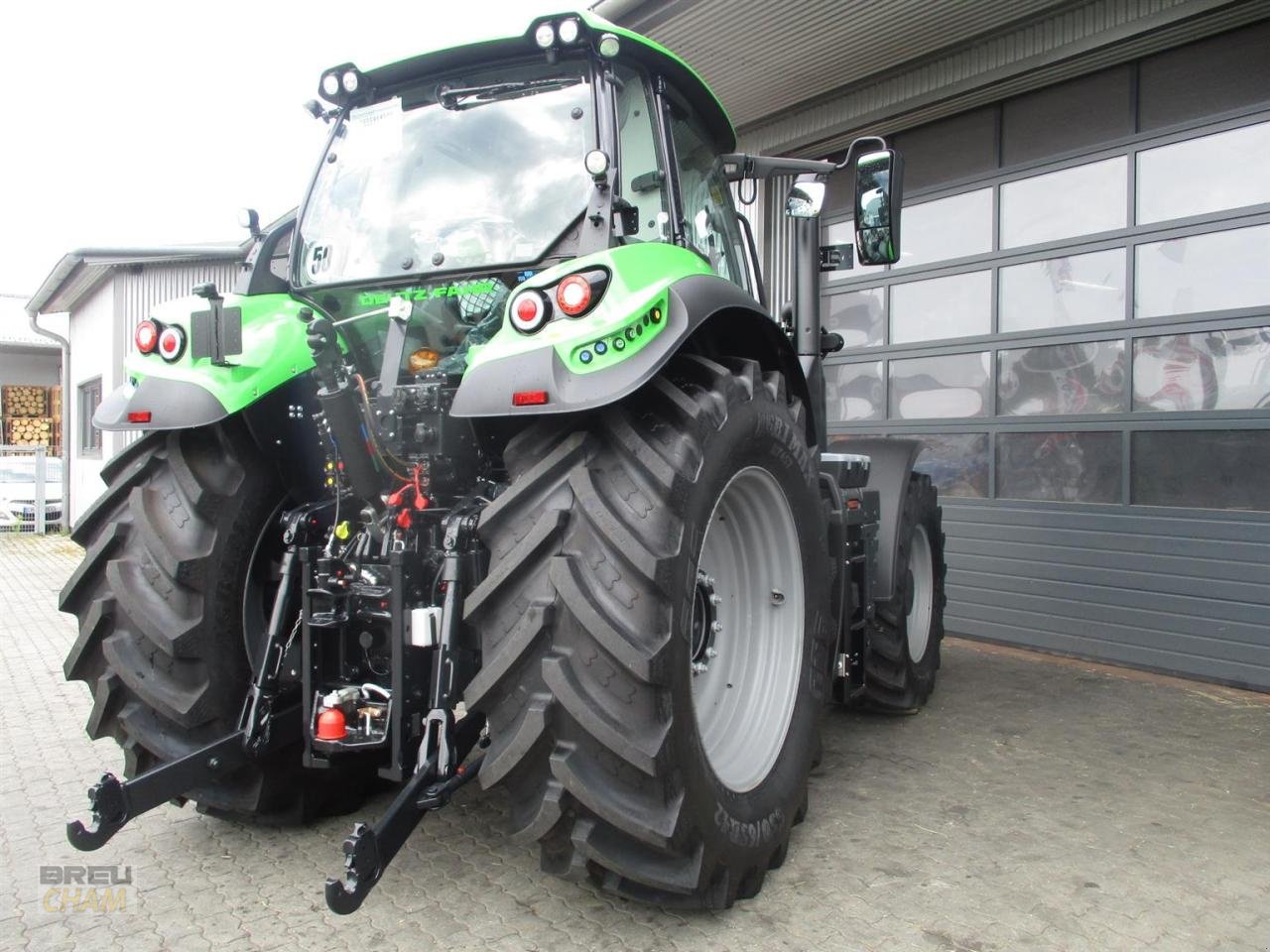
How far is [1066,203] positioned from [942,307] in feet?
3.55

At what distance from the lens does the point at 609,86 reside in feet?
9.62

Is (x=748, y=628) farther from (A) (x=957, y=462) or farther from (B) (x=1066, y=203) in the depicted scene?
(B) (x=1066, y=203)

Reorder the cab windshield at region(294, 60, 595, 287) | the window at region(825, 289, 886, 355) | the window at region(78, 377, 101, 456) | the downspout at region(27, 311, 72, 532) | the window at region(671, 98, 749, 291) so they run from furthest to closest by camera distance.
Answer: the downspout at region(27, 311, 72, 532) → the window at region(78, 377, 101, 456) → the window at region(825, 289, 886, 355) → the window at region(671, 98, 749, 291) → the cab windshield at region(294, 60, 595, 287)

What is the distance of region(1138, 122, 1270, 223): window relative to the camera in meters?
5.38

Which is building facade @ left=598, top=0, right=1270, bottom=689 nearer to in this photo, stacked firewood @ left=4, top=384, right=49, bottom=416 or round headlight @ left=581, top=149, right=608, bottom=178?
round headlight @ left=581, top=149, right=608, bottom=178

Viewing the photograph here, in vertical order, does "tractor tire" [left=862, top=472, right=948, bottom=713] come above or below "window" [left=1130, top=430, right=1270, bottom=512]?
below

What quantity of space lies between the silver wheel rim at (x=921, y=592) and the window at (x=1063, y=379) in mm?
1755

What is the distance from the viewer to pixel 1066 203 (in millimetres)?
6242

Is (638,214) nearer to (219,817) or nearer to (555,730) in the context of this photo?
(555,730)

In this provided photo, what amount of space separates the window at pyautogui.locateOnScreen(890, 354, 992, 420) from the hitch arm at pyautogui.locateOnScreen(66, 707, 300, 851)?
5.30m

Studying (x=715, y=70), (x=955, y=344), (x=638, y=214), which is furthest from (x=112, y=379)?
(x=638, y=214)

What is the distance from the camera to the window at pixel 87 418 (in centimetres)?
1708

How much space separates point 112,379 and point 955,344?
44.7ft

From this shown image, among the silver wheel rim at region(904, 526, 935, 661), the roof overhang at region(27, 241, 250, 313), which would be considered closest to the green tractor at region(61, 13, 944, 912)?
A: the silver wheel rim at region(904, 526, 935, 661)
